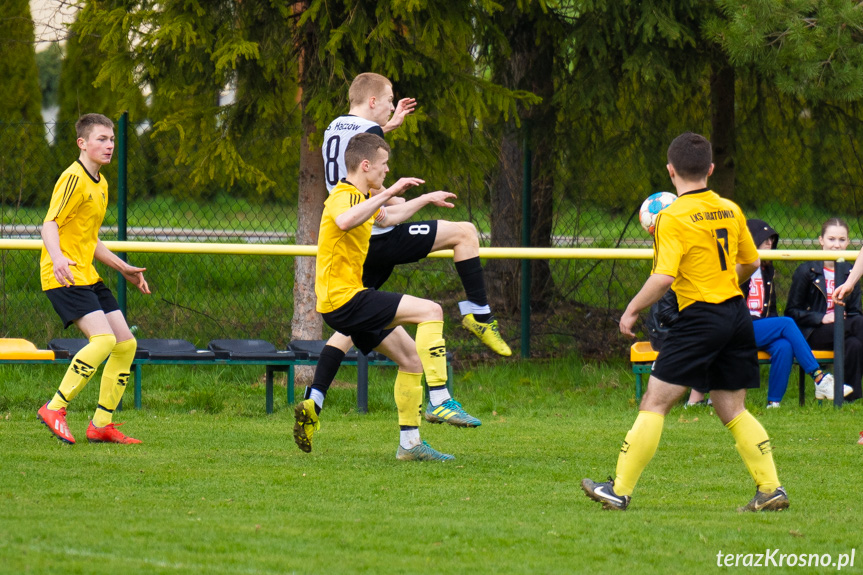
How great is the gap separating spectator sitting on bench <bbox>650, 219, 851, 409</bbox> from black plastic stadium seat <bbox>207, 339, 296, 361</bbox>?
10.9 ft

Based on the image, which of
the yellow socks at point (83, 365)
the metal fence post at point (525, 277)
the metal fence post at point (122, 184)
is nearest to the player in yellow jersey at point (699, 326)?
the yellow socks at point (83, 365)

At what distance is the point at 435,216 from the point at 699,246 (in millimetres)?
8939

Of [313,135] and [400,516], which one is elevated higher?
[313,135]

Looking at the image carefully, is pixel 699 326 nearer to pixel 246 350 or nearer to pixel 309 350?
pixel 309 350

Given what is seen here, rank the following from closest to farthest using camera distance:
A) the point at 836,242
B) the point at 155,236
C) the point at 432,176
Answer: the point at 836,242 < the point at 432,176 < the point at 155,236

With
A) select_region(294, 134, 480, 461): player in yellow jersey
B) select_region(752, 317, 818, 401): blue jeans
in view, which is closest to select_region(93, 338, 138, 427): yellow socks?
select_region(294, 134, 480, 461): player in yellow jersey

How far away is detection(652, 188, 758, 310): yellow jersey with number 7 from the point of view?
16.0 feet

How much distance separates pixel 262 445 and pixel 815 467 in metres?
Answer: 3.71

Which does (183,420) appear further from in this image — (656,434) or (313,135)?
(656,434)

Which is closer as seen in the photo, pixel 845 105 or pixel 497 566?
pixel 497 566

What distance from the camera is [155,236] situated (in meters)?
12.8

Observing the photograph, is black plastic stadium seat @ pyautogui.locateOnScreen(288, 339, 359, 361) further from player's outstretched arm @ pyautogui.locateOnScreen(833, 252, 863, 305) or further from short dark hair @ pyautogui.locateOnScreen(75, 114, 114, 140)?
player's outstretched arm @ pyautogui.locateOnScreen(833, 252, 863, 305)

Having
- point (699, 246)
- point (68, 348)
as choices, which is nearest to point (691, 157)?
point (699, 246)

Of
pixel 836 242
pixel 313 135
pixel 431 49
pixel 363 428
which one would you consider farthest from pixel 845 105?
pixel 363 428
